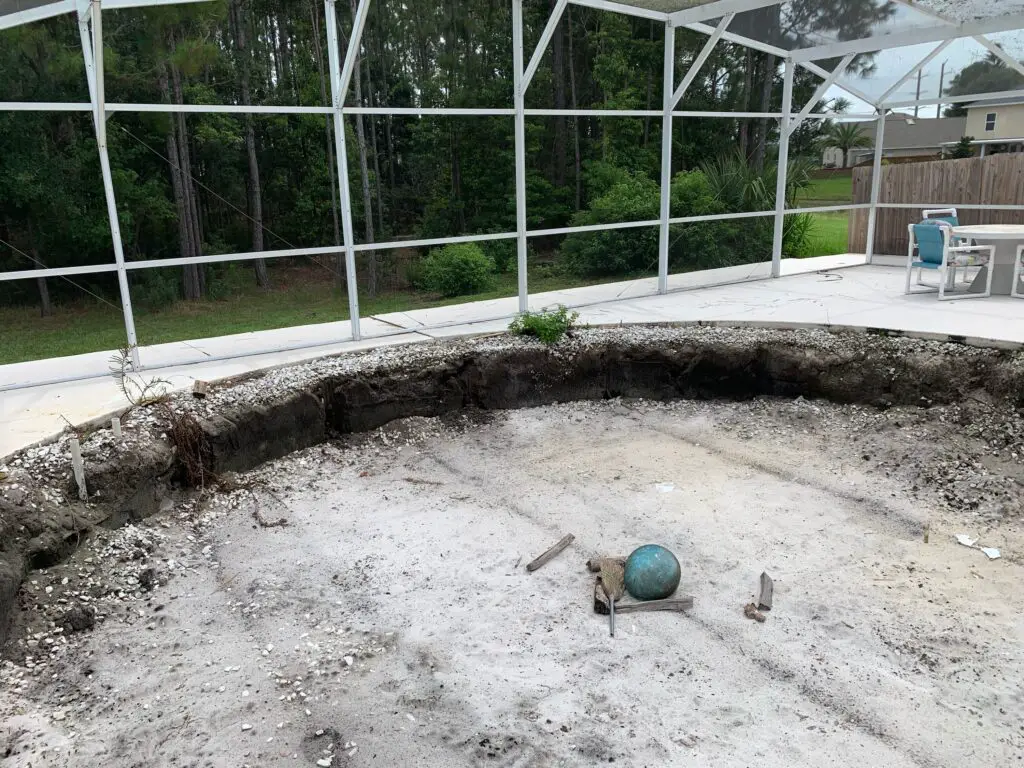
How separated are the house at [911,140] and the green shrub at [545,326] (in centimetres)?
1086

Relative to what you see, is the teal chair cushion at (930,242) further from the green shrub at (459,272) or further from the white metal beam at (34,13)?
the white metal beam at (34,13)

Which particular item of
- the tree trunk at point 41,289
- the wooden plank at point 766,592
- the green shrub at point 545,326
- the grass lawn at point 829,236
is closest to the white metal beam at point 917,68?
the grass lawn at point 829,236

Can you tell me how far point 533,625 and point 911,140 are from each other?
20496mm

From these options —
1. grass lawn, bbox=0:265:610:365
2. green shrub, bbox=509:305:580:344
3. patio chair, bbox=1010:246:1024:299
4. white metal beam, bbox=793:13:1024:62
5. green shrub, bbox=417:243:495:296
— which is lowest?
grass lawn, bbox=0:265:610:365

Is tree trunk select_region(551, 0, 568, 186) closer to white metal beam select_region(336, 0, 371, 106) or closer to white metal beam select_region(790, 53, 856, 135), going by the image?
white metal beam select_region(790, 53, 856, 135)

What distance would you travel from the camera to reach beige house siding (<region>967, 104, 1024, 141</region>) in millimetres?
11341

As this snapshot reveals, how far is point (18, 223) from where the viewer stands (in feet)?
48.7

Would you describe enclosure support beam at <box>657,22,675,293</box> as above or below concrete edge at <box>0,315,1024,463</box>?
above

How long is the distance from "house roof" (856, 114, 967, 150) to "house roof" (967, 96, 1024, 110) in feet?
Result: 2.68

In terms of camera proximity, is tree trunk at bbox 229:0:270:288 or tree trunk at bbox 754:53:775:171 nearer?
tree trunk at bbox 229:0:270:288

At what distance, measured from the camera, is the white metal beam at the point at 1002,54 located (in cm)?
881

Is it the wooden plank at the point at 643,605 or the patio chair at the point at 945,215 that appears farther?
the patio chair at the point at 945,215

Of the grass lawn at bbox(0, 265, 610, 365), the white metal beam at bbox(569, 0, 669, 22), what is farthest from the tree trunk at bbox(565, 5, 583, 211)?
the white metal beam at bbox(569, 0, 669, 22)

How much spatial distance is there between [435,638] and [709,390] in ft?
13.5
